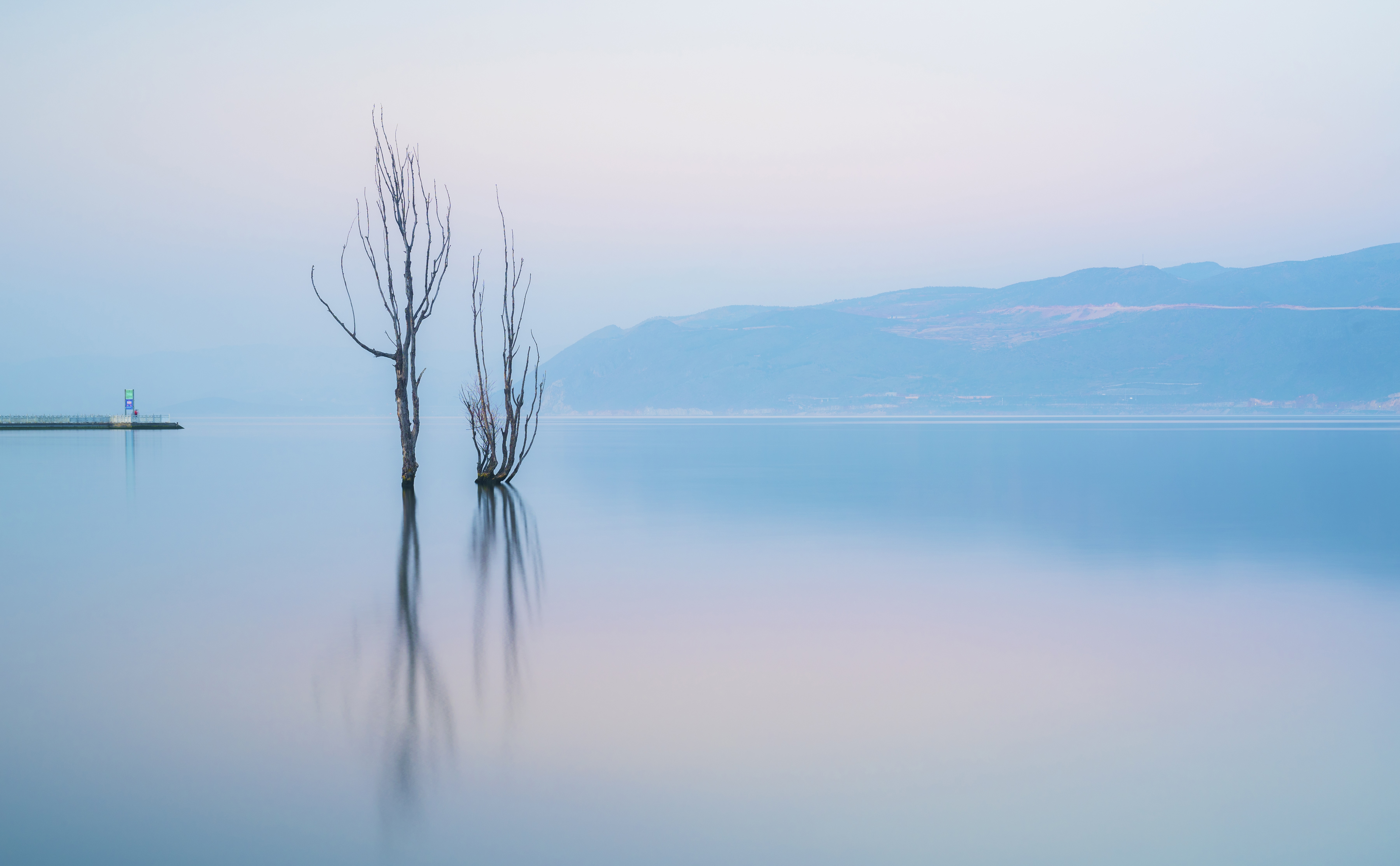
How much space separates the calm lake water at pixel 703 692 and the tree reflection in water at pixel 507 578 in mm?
60

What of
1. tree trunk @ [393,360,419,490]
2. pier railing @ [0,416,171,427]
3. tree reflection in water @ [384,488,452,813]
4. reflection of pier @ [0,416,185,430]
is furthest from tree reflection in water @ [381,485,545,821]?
pier railing @ [0,416,171,427]

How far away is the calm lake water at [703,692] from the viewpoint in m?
3.50

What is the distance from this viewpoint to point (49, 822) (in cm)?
349

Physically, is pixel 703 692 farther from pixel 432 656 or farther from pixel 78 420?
pixel 78 420

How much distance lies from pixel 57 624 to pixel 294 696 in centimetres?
302

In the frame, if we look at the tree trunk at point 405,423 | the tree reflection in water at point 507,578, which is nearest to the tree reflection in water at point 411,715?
the tree reflection in water at point 507,578

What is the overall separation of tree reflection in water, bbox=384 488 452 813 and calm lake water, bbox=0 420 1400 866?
23mm

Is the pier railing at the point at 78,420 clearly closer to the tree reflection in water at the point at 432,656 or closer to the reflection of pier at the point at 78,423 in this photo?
the reflection of pier at the point at 78,423

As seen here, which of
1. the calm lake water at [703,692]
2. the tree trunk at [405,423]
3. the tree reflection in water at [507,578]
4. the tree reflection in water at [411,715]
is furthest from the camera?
the tree trunk at [405,423]

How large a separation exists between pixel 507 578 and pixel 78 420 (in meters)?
64.5

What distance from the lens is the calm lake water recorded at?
350 centimetres

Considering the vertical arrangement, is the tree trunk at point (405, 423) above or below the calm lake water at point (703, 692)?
above

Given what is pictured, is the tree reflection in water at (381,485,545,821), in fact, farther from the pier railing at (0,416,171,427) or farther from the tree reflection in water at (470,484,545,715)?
the pier railing at (0,416,171,427)

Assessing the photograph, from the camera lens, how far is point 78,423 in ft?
202
